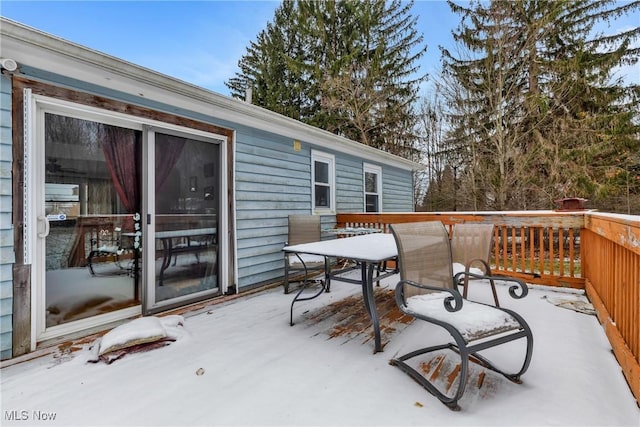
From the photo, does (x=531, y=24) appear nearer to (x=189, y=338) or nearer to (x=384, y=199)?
(x=384, y=199)

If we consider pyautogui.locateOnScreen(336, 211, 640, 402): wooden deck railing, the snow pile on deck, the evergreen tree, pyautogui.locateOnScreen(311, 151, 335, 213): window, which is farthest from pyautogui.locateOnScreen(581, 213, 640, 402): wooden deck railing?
the evergreen tree

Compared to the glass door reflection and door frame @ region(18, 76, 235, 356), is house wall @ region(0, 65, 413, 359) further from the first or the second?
the glass door reflection

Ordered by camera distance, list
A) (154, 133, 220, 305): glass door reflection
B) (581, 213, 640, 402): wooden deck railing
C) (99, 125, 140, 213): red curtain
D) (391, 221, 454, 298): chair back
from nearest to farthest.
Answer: (581, 213, 640, 402): wooden deck railing
(391, 221, 454, 298): chair back
(99, 125, 140, 213): red curtain
(154, 133, 220, 305): glass door reflection

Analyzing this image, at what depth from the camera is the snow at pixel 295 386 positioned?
60.8 inches

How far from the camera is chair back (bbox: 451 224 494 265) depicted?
292 centimetres

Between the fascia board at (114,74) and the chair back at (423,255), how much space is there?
254cm

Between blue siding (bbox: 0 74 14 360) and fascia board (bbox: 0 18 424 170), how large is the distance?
30 centimetres

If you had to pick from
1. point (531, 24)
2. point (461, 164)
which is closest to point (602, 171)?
point (461, 164)

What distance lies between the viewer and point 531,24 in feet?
29.4

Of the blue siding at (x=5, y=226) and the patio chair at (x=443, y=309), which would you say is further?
the blue siding at (x=5, y=226)

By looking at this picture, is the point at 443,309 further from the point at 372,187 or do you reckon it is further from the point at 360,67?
the point at 360,67

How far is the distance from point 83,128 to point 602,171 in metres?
11.5

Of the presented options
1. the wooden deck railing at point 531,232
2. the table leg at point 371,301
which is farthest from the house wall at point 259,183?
the table leg at point 371,301

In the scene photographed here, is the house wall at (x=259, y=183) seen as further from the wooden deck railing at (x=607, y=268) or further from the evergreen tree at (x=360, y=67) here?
the evergreen tree at (x=360, y=67)
